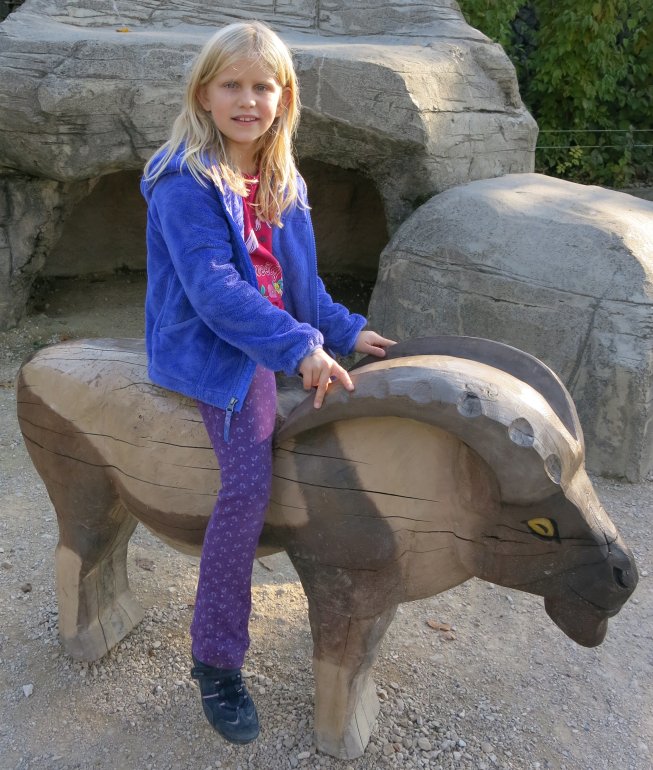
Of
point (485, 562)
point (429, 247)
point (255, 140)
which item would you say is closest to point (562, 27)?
point (429, 247)

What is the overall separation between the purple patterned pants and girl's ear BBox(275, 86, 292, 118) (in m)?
0.57

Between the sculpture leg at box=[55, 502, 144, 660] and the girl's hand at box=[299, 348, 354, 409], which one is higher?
the girl's hand at box=[299, 348, 354, 409]

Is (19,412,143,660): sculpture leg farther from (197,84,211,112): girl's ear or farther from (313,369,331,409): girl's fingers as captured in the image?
(197,84,211,112): girl's ear

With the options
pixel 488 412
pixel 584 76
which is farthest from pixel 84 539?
pixel 584 76

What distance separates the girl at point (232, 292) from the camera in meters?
1.57

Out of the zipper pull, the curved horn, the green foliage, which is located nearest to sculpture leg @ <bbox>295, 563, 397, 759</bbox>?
the zipper pull

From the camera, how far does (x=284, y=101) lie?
176 cm

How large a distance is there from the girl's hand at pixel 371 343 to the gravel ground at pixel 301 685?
3.23 ft

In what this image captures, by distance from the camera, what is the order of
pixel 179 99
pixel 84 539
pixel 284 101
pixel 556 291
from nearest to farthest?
pixel 284 101, pixel 84 539, pixel 556 291, pixel 179 99

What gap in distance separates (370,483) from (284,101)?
2.79ft

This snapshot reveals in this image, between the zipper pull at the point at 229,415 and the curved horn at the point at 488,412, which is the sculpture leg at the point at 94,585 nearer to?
the zipper pull at the point at 229,415

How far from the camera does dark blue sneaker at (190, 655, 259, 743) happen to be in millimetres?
1812

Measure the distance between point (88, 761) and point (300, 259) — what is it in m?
1.33

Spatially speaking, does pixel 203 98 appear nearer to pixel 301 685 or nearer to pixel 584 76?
pixel 301 685
